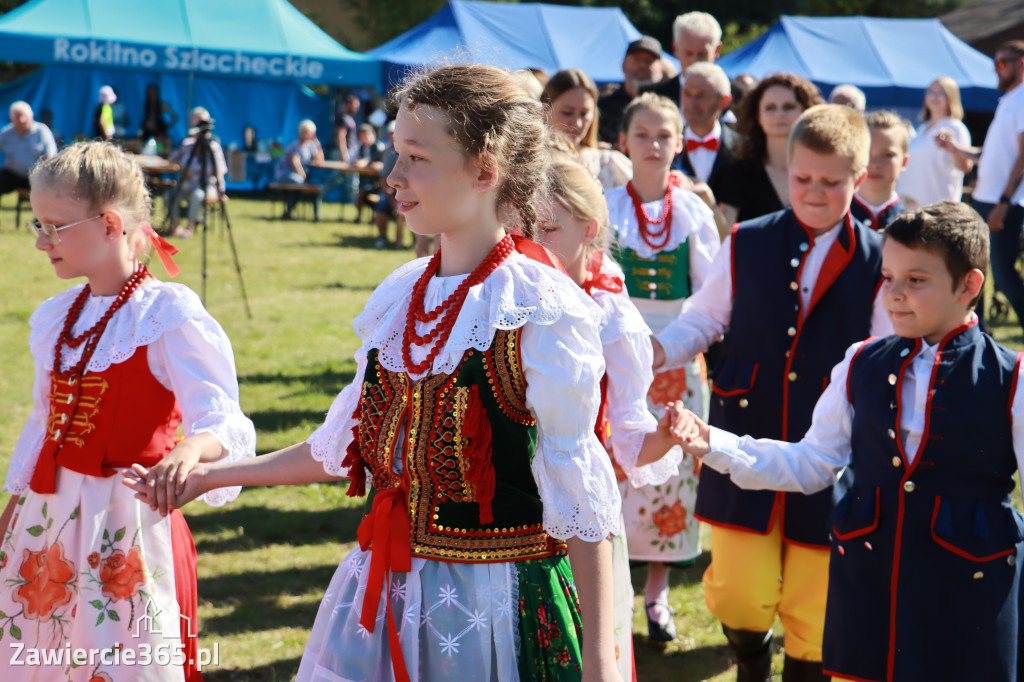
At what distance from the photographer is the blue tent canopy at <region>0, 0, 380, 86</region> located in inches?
611

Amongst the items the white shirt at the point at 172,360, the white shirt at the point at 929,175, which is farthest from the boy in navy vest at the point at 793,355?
the white shirt at the point at 929,175

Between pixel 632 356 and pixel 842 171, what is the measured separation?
958 mm

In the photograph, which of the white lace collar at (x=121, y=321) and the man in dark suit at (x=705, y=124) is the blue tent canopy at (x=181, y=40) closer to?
the man in dark suit at (x=705, y=124)

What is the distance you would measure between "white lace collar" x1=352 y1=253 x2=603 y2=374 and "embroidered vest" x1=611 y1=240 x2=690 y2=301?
241 cm

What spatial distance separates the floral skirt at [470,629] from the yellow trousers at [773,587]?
56.8 inches

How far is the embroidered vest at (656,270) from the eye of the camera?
14.5ft

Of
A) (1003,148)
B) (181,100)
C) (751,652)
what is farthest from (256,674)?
(181,100)

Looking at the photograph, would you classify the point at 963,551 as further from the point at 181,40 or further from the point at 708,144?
the point at 181,40

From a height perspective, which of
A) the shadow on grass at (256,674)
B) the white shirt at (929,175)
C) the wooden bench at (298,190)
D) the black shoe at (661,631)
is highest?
the wooden bench at (298,190)

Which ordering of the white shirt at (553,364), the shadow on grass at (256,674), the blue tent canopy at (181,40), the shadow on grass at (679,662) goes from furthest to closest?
1. the blue tent canopy at (181,40)
2. the shadow on grass at (679,662)
3. the shadow on grass at (256,674)
4. the white shirt at (553,364)

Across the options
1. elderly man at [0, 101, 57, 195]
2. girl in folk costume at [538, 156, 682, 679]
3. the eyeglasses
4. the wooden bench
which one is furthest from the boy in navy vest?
the wooden bench

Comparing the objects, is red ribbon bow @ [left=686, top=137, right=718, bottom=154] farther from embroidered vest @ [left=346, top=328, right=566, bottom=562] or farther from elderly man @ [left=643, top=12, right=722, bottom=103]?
embroidered vest @ [left=346, top=328, right=566, bottom=562]

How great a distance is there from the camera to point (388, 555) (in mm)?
1969

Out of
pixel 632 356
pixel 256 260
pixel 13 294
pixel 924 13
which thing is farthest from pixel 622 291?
pixel 924 13
